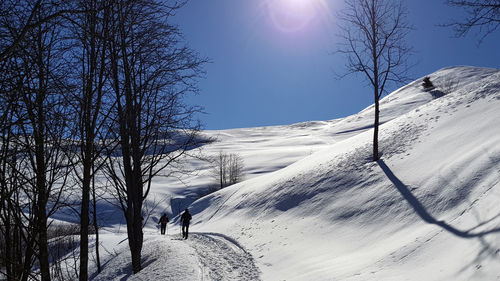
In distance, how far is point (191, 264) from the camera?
9688 millimetres

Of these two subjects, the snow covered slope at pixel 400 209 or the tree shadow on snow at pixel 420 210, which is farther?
the snow covered slope at pixel 400 209

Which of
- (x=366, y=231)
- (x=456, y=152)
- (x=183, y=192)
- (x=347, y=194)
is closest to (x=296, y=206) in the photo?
(x=347, y=194)

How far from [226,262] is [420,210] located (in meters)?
5.99

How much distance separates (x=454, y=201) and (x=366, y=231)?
7.85 ft

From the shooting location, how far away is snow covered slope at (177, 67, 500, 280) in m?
6.00

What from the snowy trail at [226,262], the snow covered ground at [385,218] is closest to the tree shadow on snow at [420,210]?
the snow covered ground at [385,218]

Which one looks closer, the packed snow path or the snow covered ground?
the snow covered ground

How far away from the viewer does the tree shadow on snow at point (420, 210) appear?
5730 mm

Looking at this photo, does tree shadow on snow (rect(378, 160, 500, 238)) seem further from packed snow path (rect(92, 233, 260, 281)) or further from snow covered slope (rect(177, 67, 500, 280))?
packed snow path (rect(92, 233, 260, 281))

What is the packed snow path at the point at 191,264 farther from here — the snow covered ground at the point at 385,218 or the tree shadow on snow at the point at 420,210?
the tree shadow on snow at the point at 420,210

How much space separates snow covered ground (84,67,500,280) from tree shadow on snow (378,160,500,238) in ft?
0.10

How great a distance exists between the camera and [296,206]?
14.5 m

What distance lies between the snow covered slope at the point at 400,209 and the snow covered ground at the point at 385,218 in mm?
33

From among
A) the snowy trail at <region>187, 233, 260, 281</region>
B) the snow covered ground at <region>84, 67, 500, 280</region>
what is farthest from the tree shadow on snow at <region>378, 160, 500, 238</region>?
the snowy trail at <region>187, 233, 260, 281</region>
